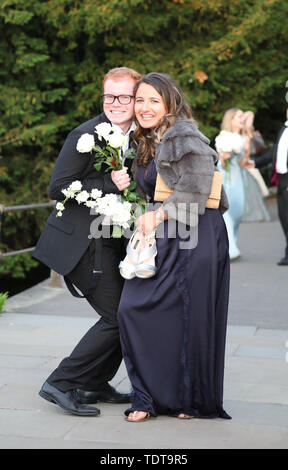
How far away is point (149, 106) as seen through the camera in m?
4.90

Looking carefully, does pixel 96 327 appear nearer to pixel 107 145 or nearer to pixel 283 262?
pixel 107 145

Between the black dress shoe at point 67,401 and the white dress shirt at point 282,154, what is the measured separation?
7.21 metres

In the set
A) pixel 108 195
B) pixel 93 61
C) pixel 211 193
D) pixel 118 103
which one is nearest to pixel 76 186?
pixel 108 195

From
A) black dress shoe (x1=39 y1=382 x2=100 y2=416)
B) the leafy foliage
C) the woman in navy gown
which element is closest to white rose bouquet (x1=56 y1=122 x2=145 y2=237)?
the woman in navy gown

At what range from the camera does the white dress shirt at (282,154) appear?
1175cm

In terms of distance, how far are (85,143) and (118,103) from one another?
0.38m

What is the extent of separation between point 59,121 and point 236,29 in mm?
3606

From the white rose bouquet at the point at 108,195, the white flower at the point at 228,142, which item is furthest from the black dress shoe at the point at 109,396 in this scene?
the white flower at the point at 228,142

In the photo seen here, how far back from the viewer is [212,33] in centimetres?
1722

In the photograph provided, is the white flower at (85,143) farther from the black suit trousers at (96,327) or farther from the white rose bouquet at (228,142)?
the white rose bouquet at (228,142)

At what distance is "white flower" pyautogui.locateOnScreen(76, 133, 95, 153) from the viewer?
15.8 ft

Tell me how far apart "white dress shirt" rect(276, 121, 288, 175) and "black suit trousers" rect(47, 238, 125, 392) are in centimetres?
698
